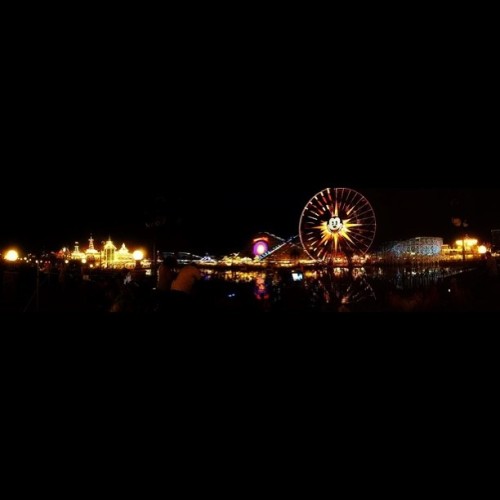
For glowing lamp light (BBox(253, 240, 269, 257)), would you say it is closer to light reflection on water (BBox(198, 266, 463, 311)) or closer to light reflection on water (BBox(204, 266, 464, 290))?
light reflection on water (BBox(198, 266, 463, 311))

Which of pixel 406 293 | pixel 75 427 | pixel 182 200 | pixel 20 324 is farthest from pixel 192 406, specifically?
pixel 406 293

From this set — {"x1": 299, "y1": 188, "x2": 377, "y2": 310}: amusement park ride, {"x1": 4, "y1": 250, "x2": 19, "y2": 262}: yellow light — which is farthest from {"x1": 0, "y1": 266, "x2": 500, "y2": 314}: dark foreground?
{"x1": 299, "y1": 188, "x2": 377, "y2": 310}: amusement park ride

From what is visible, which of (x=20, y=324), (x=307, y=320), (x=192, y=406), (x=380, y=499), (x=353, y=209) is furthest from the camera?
(x=353, y=209)

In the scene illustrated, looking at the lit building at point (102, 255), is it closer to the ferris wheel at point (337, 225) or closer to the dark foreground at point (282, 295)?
the dark foreground at point (282, 295)

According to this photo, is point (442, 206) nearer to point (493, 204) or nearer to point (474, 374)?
point (493, 204)

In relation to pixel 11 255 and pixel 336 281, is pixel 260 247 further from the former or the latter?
pixel 11 255
